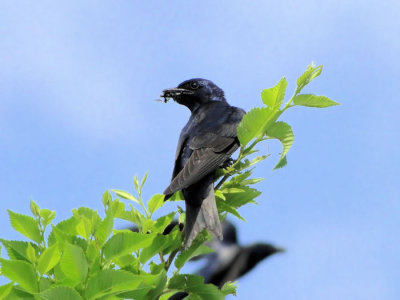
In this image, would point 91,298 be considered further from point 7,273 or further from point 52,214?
point 52,214

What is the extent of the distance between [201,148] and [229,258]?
7.15ft

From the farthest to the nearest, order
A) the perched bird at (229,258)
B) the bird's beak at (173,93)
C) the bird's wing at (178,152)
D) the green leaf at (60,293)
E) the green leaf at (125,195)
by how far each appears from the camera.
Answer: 1. the perched bird at (229,258)
2. the bird's beak at (173,93)
3. the bird's wing at (178,152)
4. the green leaf at (125,195)
5. the green leaf at (60,293)

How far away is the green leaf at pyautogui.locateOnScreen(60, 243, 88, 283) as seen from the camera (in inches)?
93.4

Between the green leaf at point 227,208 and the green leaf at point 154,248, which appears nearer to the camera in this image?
the green leaf at point 154,248

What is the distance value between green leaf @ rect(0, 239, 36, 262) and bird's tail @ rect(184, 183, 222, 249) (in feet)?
2.45

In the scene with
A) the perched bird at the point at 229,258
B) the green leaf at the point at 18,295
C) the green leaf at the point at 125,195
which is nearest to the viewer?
the green leaf at the point at 18,295

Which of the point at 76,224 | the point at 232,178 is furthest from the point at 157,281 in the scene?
the point at 232,178

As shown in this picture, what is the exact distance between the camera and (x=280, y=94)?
9.60 ft

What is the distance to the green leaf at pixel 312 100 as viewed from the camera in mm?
2951

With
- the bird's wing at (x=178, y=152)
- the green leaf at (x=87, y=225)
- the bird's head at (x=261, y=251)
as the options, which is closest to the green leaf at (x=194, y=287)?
the green leaf at (x=87, y=225)

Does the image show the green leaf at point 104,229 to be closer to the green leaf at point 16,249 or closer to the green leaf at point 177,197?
the green leaf at point 16,249

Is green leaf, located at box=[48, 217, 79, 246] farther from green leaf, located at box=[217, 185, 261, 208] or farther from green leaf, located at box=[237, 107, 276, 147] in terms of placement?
green leaf, located at box=[237, 107, 276, 147]

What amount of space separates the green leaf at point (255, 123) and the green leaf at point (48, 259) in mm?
1089

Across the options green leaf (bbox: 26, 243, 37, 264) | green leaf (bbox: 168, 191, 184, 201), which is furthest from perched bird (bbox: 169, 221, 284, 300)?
green leaf (bbox: 26, 243, 37, 264)
